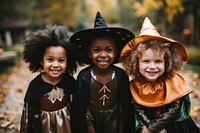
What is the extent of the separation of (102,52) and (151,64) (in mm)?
562

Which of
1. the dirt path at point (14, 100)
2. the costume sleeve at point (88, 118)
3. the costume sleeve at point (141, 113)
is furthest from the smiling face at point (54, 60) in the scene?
the dirt path at point (14, 100)

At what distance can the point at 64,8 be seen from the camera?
23906 mm

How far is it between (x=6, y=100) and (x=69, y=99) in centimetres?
284

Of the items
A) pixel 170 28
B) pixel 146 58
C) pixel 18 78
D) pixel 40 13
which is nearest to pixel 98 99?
pixel 146 58

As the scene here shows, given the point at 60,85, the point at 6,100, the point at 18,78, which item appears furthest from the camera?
the point at 18,78

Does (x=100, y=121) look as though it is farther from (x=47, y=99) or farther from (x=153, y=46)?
(x=153, y=46)

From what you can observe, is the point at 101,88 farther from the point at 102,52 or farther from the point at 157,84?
the point at 157,84

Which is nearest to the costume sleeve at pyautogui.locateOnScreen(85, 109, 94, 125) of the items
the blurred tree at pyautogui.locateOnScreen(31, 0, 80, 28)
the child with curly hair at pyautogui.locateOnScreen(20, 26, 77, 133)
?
the child with curly hair at pyautogui.locateOnScreen(20, 26, 77, 133)

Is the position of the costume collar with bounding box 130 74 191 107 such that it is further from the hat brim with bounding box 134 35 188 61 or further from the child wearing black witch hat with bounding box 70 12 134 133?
the hat brim with bounding box 134 35 188 61

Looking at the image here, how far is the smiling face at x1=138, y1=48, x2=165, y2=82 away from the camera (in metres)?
2.45

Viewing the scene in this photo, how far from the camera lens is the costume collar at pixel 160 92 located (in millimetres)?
2459

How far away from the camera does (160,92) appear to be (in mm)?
2539

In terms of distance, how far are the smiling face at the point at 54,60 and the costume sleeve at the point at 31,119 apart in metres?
0.43

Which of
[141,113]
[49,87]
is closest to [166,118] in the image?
[141,113]
